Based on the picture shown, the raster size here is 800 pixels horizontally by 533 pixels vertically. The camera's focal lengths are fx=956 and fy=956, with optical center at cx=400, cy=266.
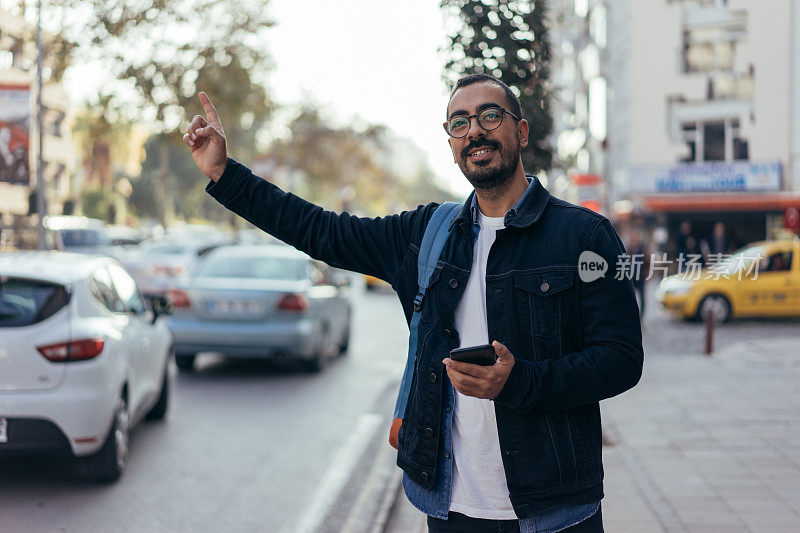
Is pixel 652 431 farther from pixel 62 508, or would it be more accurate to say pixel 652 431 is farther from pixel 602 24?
pixel 602 24

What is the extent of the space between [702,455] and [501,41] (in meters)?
3.34

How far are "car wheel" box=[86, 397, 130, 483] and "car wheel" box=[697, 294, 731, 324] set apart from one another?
14707 mm

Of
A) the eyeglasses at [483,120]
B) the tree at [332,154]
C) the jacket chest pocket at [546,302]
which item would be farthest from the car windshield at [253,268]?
the tree at [332,154]

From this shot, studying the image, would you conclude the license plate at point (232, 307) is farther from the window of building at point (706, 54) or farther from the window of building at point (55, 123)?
the window of building at point (55, 123)

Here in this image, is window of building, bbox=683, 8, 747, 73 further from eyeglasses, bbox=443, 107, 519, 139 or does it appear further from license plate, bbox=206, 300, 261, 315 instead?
eyeglasses, bbox=443, 107, 519, 139

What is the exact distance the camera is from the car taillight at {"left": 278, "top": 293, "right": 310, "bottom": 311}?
1073 cm

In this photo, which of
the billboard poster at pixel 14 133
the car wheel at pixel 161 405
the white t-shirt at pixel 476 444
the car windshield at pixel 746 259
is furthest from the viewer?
the car windshield at pixel 746 259

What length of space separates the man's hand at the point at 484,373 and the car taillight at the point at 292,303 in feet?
28.4

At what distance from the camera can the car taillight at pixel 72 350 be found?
585cm

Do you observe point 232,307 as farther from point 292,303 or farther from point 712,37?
point 712,37

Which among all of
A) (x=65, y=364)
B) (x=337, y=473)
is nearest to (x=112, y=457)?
(x=65, y=364)

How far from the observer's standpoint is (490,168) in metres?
2.51

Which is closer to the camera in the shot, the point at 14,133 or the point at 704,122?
the point at 14,133

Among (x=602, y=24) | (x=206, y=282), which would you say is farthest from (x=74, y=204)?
(x=206, y=282)
